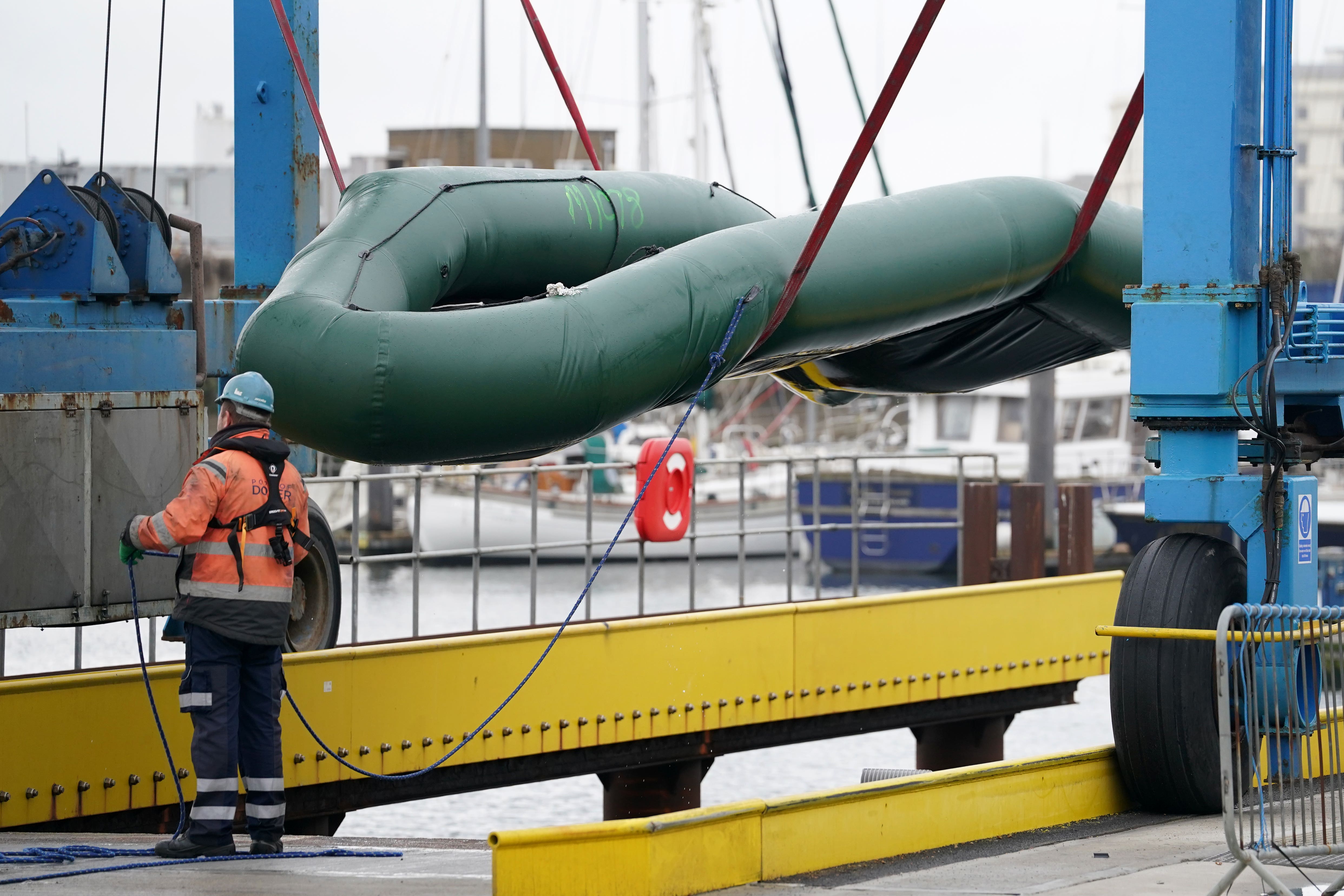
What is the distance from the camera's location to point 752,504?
38.7m

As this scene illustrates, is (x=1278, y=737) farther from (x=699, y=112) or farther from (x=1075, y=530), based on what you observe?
(x=699, y=112)

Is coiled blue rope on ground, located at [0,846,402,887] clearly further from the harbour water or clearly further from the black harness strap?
the harbour water

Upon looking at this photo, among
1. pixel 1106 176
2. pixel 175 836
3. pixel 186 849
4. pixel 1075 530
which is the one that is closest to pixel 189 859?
pixel 186 849

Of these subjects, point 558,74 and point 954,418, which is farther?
point 954,418

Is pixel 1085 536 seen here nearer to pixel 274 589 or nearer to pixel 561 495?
pixel 274 589

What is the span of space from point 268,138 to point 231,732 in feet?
13.5

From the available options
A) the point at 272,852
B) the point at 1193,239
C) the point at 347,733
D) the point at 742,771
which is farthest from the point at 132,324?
the point at 742,771

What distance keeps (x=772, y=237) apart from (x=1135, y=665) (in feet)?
7.65

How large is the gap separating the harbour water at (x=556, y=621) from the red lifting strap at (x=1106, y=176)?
3.97 meters

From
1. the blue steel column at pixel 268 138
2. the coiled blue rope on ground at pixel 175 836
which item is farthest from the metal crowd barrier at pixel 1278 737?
the blue steel column at pixel 268 138

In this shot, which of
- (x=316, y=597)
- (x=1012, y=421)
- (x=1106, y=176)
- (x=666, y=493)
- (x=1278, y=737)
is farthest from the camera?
(x=1012, y=421)

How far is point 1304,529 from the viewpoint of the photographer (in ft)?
21.9

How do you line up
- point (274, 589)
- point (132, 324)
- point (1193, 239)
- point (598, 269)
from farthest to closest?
point (132, 324) → point (598, 269) → point (1193, 239) → point (274, 589)

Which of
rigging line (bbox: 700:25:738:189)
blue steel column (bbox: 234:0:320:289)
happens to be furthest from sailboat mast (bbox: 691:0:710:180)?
blue steel column (bbox: 234:0:320:289)
